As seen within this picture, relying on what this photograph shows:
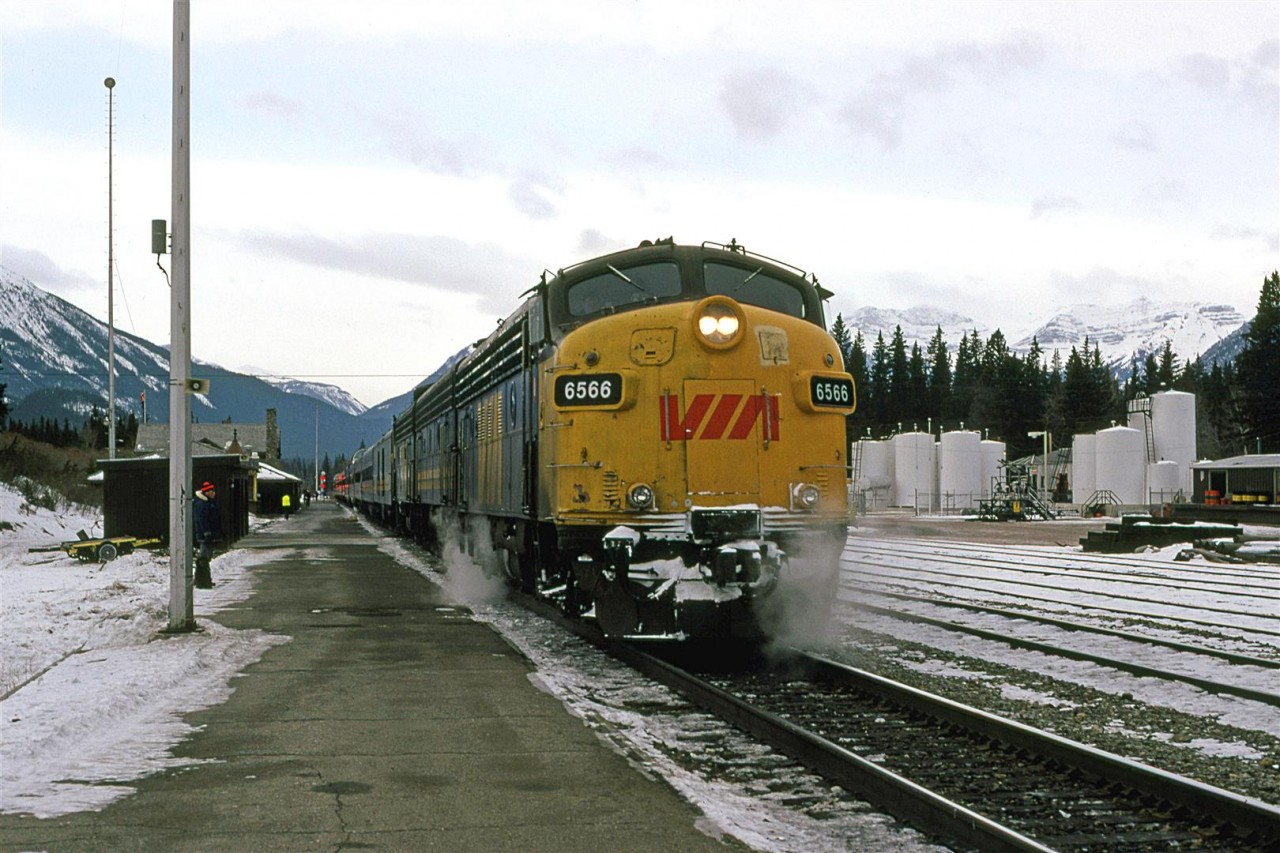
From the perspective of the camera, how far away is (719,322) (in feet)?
33.6

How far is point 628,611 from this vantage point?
401 inches

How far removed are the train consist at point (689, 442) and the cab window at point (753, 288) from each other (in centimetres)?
2

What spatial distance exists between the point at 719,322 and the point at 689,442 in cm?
109

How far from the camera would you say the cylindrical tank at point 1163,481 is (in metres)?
65.6

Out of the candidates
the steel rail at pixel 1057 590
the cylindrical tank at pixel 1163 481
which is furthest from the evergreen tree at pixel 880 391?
the steel rail at pixel 1057 590

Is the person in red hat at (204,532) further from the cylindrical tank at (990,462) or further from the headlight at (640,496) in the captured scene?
the cylindrical tank at (990,462)

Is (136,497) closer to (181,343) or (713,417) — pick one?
(181,343)

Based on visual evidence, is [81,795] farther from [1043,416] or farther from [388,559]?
[1043,416]

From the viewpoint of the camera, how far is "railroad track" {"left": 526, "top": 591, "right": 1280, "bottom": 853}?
5.40m

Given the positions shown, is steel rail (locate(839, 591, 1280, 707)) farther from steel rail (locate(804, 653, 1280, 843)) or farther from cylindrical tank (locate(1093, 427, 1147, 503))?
cylindrical tank (locate(1093, 427, 1147, 503))

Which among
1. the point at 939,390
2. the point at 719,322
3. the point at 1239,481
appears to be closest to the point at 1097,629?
the point at 719,322

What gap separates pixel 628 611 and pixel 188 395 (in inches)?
233

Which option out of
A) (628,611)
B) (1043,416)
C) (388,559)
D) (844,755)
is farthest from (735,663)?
(1043,416)

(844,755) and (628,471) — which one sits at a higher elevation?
(628,471)
